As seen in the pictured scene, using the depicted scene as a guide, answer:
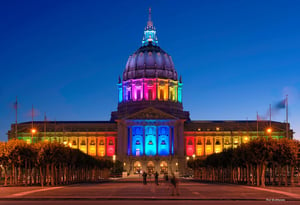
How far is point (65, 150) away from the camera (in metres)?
90.6

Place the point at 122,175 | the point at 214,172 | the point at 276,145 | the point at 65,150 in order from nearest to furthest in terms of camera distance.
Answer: the point at 276,145 < the point at 65,150 < the point at 214,172 < the point at 122,175

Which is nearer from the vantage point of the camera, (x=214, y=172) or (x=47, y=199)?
(x=47, y=199)

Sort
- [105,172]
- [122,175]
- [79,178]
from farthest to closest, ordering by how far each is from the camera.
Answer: [122,175], [105,172], [79,178]

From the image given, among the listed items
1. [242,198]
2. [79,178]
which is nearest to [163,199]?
[242,198]

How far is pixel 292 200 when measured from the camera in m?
50.5

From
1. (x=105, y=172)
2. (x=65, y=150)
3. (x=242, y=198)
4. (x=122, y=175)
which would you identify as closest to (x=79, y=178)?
(x=65, y=150)

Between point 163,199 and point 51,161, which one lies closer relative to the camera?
point 163,199

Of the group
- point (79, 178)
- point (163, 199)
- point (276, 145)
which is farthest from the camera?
point (79, 178)

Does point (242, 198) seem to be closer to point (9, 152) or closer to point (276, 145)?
point (276, 145)

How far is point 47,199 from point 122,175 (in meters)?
121

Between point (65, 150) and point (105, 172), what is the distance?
211 feet

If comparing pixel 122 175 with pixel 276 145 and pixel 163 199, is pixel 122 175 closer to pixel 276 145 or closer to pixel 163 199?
pixel 276 145

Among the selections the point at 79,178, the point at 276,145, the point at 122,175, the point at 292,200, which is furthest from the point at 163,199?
the point at 122,175

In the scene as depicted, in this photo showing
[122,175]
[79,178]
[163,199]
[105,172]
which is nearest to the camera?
[163,199]
